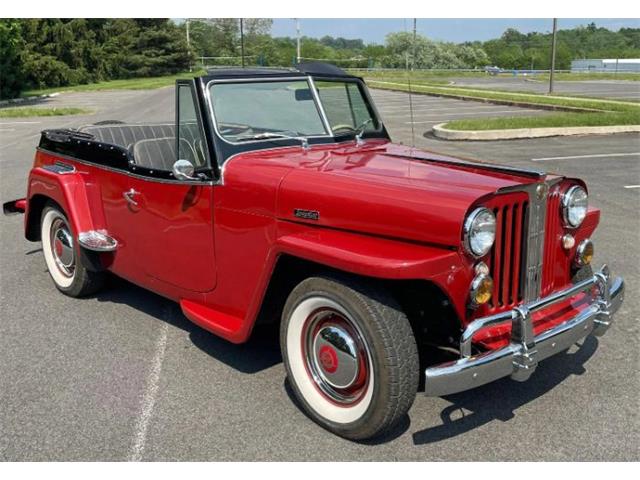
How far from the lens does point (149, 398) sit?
320 cm

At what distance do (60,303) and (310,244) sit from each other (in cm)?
266

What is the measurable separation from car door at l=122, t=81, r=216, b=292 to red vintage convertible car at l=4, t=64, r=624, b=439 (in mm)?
11

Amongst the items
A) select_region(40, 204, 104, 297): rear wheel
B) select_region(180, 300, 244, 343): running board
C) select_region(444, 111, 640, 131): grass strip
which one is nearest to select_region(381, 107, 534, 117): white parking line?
select_region(444, 111, 640, 131): grass strip

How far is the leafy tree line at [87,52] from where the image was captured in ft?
106

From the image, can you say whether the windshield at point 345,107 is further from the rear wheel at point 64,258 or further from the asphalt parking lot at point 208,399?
the rear wheel at point 64,258

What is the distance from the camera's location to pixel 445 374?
2.50m

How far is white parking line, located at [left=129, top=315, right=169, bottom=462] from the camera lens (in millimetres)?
2762

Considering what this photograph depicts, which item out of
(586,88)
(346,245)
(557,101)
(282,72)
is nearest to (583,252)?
(346,245)

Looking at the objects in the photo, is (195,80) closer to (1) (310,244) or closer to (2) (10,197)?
(1) (310,244)

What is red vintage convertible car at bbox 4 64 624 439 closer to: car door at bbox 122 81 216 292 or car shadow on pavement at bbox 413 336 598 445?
car door at bbox 122 81 216 292

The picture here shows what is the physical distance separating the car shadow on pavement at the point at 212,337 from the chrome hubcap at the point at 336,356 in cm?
61

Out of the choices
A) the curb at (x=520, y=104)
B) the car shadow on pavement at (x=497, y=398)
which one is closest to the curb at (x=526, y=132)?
the curb at (x=520, y=104)

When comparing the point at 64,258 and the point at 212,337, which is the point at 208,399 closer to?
the point at 212,337

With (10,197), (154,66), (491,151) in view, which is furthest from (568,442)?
(154,66)
